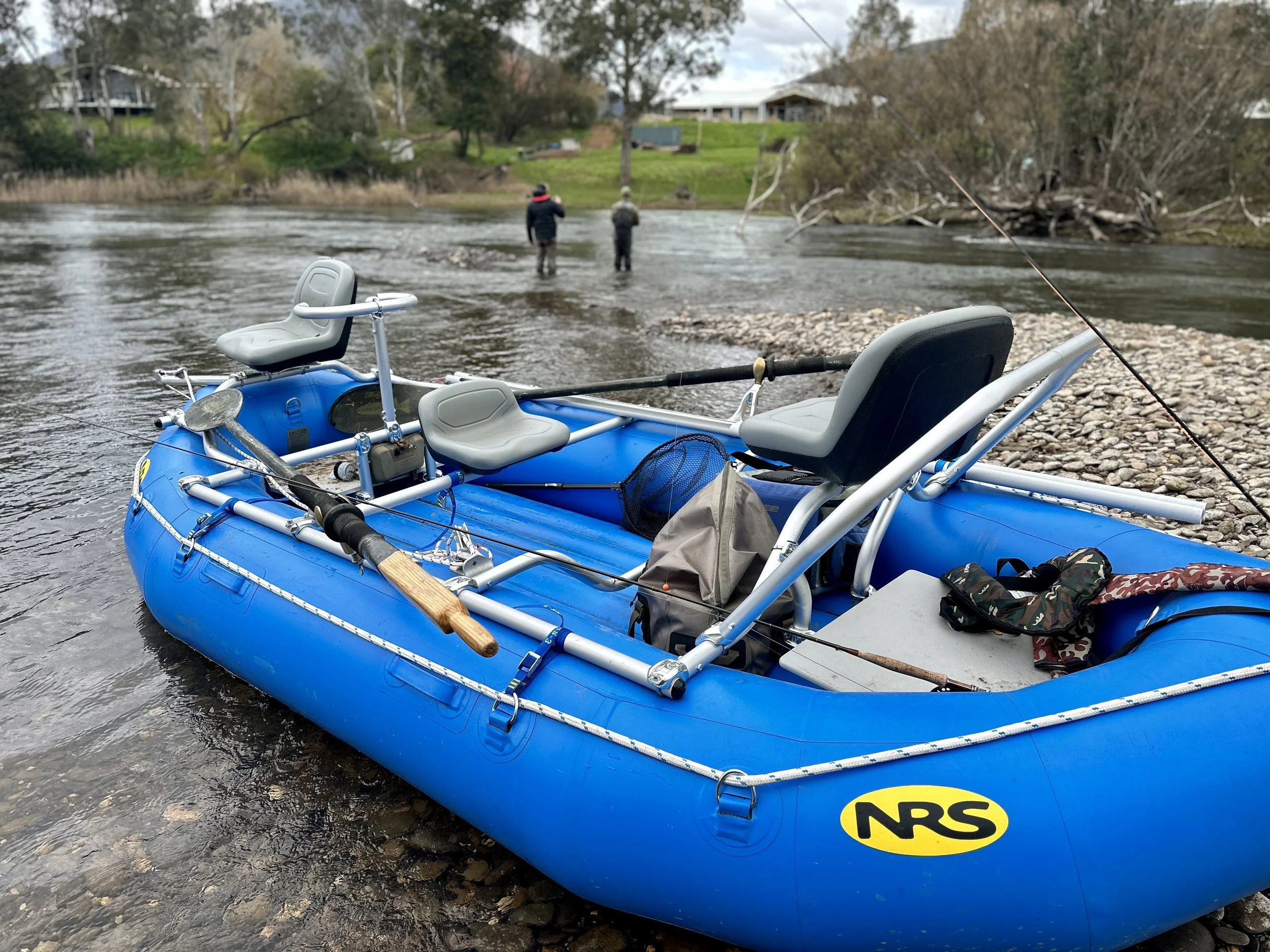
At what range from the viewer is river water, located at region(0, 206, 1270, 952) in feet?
7.96

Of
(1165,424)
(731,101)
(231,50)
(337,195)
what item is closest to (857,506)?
(1165,424)

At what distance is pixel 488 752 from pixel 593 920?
1.79 feet

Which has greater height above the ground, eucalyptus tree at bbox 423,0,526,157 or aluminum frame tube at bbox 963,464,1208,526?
eucalyptus tree at bbox 423,0,526,157

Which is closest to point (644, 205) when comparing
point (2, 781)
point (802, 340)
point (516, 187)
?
point (516, 187)

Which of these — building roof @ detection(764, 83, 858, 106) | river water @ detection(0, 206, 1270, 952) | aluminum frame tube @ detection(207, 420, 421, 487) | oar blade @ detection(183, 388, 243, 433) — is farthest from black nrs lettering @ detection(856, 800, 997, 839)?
building roof @ detection(764, 83, 858, 106)

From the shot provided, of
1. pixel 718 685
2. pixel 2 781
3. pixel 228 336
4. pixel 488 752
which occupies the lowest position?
pixel 2 781

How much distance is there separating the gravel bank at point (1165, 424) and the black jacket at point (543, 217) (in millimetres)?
6293

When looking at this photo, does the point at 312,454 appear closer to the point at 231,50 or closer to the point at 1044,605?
the point at 1044,605

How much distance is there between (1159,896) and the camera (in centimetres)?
181

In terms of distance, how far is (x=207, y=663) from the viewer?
11.8 ft

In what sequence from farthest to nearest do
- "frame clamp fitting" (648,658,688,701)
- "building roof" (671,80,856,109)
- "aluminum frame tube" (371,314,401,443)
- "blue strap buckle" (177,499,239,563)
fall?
"building roof" (671,80,856,109), "aluminum frame tube" (371,314,401,443), "blue strap buckle" (177,499,239,563), "frame clamp fitting" (648,658,688,701)

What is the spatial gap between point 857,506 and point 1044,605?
755mm

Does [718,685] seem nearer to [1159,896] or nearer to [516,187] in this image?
[1159,896]

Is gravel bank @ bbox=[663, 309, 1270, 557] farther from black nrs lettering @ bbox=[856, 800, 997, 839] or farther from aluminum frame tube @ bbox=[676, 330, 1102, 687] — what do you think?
black nrs lettering @ bbox=[856, 800, 997, 839]
